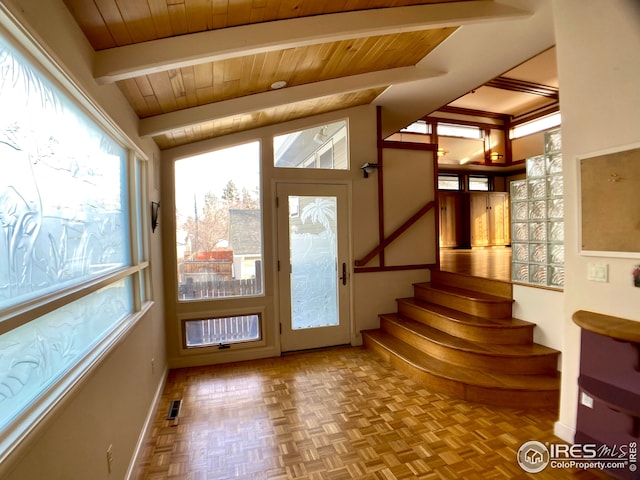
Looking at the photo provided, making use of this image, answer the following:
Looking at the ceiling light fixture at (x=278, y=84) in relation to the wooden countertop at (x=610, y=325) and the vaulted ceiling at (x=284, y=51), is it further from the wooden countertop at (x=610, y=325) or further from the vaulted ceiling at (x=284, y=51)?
the wooden countertop at (x=610, y=325)

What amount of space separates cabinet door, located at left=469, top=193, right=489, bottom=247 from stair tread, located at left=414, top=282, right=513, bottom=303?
406 centimetres

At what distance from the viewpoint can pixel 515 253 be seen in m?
2.97

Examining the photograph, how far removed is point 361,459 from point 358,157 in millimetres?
3137

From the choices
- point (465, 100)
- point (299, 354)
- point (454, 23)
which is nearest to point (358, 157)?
point (454, 23)

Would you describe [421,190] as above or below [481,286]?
above

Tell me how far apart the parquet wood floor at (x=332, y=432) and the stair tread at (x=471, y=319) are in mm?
714

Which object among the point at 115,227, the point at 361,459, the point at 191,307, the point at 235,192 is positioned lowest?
the point at 361,459

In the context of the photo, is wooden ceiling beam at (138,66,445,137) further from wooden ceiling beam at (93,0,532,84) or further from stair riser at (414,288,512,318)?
stair riser at (414,288,512,318)

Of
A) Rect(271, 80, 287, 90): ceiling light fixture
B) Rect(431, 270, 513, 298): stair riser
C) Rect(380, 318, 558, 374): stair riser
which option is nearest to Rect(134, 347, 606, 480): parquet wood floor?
Rect(380, 318, 558, 374): stair riser

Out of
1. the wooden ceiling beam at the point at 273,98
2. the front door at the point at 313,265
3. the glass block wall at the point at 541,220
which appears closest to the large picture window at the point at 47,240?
the wooden ceiling beam at the point at 273,98

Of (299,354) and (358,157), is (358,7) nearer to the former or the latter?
(358,157)

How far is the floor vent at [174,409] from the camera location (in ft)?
8.27

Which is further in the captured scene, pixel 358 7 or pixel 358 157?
pixel 358 157

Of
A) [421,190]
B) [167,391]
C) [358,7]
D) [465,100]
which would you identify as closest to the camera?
[358,7]
